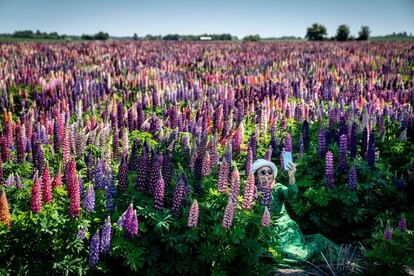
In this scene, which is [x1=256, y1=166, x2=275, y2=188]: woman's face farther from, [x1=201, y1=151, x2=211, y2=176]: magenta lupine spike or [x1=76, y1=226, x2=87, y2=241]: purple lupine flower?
[x1=76, y1=226, x2=87, y2=241]: purple lupine flower

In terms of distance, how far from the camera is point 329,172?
17.1 ft

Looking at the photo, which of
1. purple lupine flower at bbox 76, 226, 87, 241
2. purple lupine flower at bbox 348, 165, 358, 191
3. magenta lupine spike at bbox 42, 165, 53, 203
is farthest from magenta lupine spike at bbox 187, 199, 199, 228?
purple lupine flower at bbox 348, 165, 358, 191

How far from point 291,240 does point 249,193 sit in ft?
4.44

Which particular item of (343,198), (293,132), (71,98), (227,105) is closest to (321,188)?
(343,198)

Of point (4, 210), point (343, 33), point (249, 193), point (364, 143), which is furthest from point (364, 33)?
point (4, 210)

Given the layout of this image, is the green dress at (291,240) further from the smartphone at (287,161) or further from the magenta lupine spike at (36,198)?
the magenta lupine spike at (36,198)

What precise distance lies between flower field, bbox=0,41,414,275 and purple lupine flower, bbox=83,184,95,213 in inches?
0.4

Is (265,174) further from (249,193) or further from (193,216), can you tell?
(193,216)

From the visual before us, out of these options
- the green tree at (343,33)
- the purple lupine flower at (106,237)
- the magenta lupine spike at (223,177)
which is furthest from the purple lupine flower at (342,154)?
the green tree at (343,33)

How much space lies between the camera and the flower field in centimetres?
356

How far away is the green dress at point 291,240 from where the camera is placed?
15.7 ft

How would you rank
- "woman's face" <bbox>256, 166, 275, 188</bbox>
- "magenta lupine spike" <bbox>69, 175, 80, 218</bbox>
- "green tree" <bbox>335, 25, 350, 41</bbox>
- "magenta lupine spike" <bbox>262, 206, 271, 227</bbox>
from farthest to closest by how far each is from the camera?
"green tree" <bbox>335, 25, 350, 41</bbox>, "woman's face" <bbox>256, 166, 275, 188</bbox>, "magenta lupine spike" <bbox>262, 206, 271, 227</bbox>, "magenta lupine spike" <bbox>69, 175, 80, 218</bbox>

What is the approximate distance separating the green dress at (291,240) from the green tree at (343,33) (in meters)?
42.5

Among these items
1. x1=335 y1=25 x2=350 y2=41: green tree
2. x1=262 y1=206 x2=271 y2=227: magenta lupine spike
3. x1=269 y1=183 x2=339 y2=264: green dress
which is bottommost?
x1=269 y1=183 x2=339 y2=264: green dress
